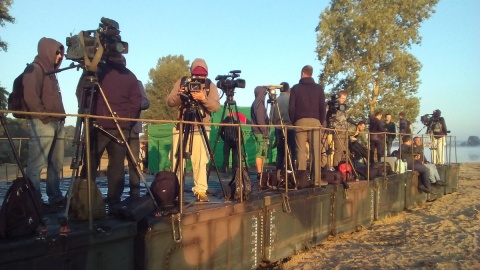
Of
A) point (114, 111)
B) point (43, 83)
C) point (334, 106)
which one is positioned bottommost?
point (114, 111)

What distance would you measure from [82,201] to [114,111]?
1.12 meters

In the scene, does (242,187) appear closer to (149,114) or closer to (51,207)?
(51,207)

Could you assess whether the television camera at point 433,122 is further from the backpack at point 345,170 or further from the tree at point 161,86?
the tree at point 161,86

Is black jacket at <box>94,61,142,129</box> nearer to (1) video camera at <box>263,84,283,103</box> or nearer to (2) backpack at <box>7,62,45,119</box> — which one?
(2) backpack at <box>7,62,45,119</box>

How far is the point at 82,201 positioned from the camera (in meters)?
3.93

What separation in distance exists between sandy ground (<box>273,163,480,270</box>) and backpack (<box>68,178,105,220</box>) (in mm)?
2813

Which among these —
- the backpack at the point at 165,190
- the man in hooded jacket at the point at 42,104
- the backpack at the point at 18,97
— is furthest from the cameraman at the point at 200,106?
the backpack at the point at 18,97

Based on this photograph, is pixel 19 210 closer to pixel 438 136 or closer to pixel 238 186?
pixel 238 186

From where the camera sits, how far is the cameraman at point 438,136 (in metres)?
13.3

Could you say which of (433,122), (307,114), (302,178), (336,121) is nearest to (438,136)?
(433,122)

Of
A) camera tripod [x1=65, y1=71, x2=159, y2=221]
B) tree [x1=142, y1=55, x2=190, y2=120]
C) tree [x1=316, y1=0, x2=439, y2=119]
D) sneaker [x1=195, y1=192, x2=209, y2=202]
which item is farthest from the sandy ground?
tree [x1=142, y1=55, x2=190, y2=120]

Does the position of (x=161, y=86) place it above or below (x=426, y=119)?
above

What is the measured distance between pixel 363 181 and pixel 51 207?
5.59m

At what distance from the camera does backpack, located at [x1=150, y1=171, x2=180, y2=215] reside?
4.57m
